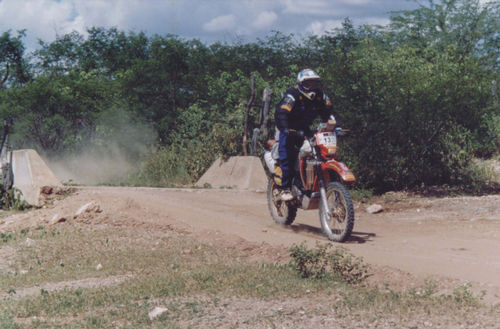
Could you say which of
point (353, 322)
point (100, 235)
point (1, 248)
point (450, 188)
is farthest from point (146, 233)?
point (450, 188)

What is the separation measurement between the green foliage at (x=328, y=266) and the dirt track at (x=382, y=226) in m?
0.25

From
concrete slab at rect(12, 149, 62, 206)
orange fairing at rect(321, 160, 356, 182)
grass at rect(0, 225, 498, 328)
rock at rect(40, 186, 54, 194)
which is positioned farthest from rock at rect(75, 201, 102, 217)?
orange fairing at rect(321, 160, 356, 182)

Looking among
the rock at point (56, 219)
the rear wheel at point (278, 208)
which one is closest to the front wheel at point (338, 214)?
the rear wheel at point (278, 208)

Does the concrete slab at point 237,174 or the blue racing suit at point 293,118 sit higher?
the blue racing suit at point 293,118

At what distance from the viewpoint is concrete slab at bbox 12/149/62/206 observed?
12852mm

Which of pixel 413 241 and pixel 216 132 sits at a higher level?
pixel 216 132

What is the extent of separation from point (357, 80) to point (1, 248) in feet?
23.6

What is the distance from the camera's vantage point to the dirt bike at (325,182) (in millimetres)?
7824

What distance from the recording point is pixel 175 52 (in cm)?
2095

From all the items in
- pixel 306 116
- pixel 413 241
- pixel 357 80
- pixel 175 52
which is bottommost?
pixel 413 241

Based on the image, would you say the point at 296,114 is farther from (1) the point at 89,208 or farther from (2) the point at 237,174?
(2) the point at 237,174

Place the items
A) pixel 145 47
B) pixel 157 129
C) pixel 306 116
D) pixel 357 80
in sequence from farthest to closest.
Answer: pixel 145 47 < pixel 157 129 < pixel 357 80 < pixel 306 116

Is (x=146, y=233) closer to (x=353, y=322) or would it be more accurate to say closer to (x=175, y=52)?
(x=353, y=322)

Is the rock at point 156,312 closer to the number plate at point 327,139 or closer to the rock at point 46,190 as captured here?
the number plate at point 327,139
